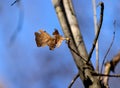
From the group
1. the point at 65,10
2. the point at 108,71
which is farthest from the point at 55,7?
the point at 108,71

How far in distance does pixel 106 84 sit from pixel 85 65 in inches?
2.9

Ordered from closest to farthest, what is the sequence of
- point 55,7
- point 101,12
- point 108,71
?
point 101,12
point 108,71
point 55,7

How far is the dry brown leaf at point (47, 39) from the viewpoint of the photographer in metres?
0.84

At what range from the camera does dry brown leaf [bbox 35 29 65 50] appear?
2.76 ft

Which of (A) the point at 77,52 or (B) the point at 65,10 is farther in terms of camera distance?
(B) the point at 65,10

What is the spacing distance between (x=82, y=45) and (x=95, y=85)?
14 cm

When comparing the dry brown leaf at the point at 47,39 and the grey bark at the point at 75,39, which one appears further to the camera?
the dry brown leaf at the point at 47,39

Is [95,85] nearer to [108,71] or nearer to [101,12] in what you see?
[108,71]

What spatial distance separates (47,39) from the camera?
2.81ft

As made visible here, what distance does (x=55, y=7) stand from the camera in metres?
0.89

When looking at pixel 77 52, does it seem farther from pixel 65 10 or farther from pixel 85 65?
pixel 65 10

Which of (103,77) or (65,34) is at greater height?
(65,34)

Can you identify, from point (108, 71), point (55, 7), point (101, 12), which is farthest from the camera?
point (55, 7)

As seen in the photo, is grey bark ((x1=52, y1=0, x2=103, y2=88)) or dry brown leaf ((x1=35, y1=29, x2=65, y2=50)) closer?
grey bark ((x1=52, y1=0, x2=103, y2=88))
